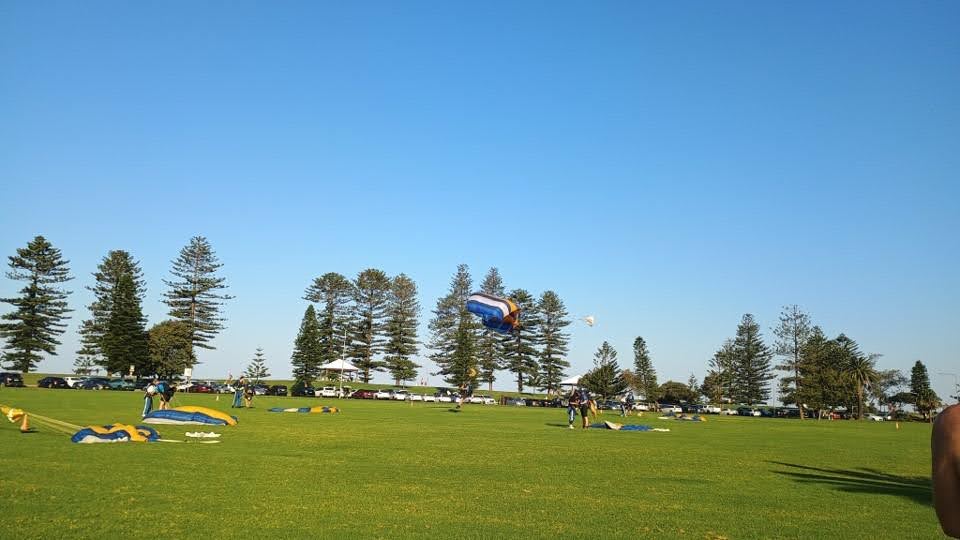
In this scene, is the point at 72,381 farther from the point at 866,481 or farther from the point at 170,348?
the point at 866,481

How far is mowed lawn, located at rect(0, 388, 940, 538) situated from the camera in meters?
8.13

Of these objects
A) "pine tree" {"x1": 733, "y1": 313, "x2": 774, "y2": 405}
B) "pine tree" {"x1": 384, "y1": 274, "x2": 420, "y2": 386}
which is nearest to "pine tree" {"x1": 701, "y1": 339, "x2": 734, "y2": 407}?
"pine tree" {"x1": 733, "y1": 313, "x2": 774, "y2": 405}

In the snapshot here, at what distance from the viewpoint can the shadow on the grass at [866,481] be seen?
40.9 ft

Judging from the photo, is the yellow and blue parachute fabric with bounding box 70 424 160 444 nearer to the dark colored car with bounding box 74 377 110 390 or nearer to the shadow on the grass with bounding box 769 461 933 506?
the shadow on the grass with bounding box 769 461 933 506

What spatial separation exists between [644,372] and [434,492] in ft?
323

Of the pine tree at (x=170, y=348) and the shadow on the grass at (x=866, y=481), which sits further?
the pine tree at (x=170, y=348)

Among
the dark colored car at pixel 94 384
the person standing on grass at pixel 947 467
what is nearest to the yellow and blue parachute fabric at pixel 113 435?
the person standing on grass at pixel 947 467

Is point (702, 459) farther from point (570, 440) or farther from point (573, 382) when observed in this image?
point (573, 382)

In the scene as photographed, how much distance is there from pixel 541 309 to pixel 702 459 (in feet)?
276

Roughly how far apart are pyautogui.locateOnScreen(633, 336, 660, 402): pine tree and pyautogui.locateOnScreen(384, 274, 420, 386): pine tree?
33.0 metres

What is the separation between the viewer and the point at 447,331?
3893 inches

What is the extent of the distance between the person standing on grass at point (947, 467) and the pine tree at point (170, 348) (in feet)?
289

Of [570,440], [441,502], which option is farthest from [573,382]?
[441,502]

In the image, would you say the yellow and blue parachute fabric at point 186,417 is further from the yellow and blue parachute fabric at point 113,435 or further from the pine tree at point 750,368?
the pine tree at point 750,368
